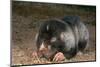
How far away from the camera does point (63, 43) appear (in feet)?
8.29

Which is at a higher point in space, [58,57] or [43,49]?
[43,49]

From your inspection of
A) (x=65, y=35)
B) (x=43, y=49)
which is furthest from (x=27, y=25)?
(x=65, y=35)

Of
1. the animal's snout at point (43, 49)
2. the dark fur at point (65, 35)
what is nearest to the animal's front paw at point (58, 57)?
the dark fur at point (65, 35)

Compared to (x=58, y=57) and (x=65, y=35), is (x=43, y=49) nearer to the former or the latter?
(x=58, y=57)

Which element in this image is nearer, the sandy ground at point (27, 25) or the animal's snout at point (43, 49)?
the sandy ground at point (27, 25)

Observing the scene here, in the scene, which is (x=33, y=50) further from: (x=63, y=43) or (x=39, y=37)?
(x=63, y=43)

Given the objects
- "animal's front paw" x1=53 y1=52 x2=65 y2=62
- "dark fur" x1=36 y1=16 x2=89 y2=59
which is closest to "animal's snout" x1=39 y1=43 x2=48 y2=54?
"dark fur" x1=36 y1=16 x2=89 y2=59

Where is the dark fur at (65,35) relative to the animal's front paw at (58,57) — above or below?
above

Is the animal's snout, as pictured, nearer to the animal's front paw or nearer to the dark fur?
the dark fur

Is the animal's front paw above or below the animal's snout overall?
below

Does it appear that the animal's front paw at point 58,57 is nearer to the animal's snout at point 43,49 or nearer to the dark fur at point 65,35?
the dark fur at point 65,35

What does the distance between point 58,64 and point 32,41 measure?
1.53 feet

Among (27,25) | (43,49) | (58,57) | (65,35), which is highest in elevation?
(27,25)

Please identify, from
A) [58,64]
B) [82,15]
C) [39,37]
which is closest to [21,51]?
[39,37]
